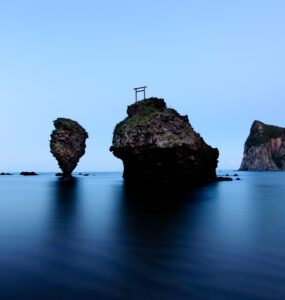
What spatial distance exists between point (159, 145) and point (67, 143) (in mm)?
37687

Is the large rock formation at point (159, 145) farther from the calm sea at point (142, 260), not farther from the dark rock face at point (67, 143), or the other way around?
the dark rock face at point (67, 143)

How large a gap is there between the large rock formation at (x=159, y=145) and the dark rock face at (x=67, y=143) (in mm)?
25640

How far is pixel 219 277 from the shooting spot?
491 centimetres

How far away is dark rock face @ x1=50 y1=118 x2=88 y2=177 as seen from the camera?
196 ft

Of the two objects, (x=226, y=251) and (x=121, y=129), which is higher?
(x=121, y=129)

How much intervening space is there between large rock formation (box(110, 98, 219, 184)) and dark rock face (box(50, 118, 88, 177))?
2564 cm

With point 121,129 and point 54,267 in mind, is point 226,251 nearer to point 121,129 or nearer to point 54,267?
point 54,267

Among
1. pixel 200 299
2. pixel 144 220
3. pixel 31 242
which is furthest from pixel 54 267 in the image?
pixel 144 220

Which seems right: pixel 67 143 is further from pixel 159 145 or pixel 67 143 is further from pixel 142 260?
pixel 142 260

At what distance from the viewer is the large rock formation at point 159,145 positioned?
111ft

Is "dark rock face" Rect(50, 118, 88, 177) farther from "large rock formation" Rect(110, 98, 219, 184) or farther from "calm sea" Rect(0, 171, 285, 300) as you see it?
A: "calm sea" Rect(0, 171, 285, 300)

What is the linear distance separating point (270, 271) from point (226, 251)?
162cm

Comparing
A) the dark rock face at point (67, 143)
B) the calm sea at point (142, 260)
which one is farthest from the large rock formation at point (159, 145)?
the dark rock face at point (67, 143)

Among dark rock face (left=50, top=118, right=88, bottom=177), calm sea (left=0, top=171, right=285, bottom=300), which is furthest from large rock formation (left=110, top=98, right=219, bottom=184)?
dark rock face (left=50, top=118, right=88, bottom=177)
